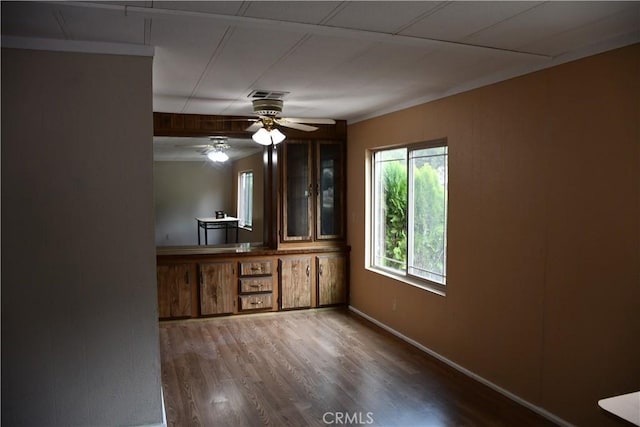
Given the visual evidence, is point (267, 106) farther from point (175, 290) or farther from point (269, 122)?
point (175, 290)

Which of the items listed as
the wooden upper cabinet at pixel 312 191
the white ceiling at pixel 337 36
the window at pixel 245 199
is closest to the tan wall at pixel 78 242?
the white ceiling at pixel 337 36

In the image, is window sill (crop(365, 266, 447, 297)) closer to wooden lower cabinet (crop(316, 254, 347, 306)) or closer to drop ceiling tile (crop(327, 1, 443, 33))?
wooden lower cabinet (crop(316, 254, 347, 306))

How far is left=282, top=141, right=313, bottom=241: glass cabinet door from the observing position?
5.95 m

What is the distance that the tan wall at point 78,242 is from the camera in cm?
271

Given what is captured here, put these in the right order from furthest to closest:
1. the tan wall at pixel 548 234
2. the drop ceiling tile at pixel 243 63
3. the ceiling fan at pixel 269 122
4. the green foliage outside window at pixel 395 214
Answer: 1. the green foliage outside window at pixel 395 214
2. the ceiling fan at pixel 269 122
3. the tan wall at pixel 548 234
4. the drop ceiling tile at pixel 243 63

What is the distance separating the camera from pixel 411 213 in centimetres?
490

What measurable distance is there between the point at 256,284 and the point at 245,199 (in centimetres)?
418

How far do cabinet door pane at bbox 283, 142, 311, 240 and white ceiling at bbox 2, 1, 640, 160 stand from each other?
81.6 inches

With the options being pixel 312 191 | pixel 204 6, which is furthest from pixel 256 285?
pixel 204 6

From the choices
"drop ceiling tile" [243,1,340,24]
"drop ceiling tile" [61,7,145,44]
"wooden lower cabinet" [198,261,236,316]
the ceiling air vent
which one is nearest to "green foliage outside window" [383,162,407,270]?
the ceiling air vent

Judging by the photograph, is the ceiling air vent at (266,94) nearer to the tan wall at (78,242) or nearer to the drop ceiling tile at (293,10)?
the tan wall at (78,242)

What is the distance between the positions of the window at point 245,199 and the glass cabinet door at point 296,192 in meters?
3.25

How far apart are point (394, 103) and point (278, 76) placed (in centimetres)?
160

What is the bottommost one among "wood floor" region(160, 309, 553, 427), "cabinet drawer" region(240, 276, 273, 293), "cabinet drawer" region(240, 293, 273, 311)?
"wood floor" region(160, 309, 553, 427)
